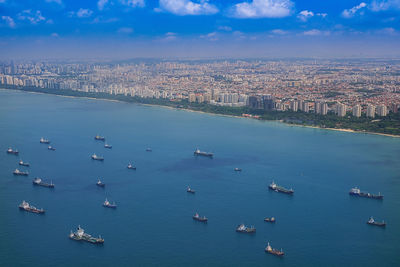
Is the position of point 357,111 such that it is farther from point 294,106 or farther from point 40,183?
point 40,183

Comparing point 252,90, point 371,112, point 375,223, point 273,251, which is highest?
point 252,90

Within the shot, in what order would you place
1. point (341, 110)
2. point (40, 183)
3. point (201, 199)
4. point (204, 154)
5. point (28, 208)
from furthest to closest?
point (341, 110), point (204, 154), point (40, 183), point (201, 199), point (28, 208)

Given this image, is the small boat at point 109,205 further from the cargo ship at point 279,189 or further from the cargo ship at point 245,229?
the cargo ship at point 279,189

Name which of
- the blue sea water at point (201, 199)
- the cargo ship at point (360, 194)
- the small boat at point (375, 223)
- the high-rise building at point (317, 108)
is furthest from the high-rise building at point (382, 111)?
the small boat at point (375, 223)

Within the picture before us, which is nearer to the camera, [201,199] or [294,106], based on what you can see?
[201,199]

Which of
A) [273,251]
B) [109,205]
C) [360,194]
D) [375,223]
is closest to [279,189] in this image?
[360,194]

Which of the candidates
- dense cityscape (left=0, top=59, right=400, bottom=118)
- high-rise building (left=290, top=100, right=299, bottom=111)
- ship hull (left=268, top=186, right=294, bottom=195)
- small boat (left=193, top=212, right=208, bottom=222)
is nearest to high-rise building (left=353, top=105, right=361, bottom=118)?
dense cityscape (left=0, top=59, right=400, bottom=118)

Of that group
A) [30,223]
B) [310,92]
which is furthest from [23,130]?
[310,92]

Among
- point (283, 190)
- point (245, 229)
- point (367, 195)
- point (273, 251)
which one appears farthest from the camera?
point (283, 190)

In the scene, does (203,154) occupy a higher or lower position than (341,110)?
lower

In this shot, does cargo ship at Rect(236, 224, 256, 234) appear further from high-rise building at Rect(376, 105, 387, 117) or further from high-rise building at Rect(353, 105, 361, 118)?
high-rise building at Rect(376, 105, 387, 117)
